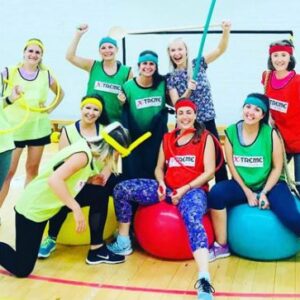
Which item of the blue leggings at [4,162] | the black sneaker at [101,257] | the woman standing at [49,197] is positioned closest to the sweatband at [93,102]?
the woman standing at [49,197]

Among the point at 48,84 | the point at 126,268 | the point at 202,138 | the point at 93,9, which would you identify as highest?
the point at 93,9

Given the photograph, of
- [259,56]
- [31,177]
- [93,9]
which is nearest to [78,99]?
[93,9]

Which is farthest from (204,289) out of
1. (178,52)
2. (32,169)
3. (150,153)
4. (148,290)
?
(32,169)

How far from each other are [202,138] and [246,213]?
0.53 meters

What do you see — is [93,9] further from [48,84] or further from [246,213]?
[246,213]

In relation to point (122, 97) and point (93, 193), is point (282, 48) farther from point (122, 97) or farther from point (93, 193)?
point (93, 193)

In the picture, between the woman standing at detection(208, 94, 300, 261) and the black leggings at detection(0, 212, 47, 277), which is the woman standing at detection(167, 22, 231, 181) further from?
the black leggings at detection(0, 212, 47, 277)

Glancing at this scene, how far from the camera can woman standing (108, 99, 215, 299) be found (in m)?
3.50

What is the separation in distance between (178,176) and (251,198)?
461 millimetres

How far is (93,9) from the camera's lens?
7.24m

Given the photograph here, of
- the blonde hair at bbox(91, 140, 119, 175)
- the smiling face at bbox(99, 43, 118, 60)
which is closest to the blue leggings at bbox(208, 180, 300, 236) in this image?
the blonde hair at bbox(91, 140, 119, 175)

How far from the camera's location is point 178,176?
11.7ft

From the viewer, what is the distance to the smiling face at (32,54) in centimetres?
404

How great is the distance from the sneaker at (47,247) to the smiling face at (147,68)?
3.99 ft
